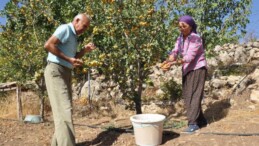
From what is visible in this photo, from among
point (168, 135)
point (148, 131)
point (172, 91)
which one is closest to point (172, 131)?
point (168, 135)

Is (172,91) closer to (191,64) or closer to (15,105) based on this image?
(191,64)

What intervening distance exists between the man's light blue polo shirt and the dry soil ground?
135cm

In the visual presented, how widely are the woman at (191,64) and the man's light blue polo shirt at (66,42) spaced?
1.21 m

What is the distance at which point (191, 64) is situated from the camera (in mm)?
4684

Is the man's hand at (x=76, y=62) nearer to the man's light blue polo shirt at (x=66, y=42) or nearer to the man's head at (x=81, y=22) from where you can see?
the man's light blue polo shirt at (x=66, y=42)

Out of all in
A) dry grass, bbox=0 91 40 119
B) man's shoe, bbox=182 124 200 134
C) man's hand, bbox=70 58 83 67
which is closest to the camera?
man's hand, bbox=70 58 83 67

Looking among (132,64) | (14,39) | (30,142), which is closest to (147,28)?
(132,64)

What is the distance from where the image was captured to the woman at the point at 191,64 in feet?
14.8

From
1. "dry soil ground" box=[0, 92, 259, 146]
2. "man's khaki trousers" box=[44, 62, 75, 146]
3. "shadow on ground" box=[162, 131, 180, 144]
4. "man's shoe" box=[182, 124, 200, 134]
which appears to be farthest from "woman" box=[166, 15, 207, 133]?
"man's khaki trousers" box=[44, 62, 75, 146]

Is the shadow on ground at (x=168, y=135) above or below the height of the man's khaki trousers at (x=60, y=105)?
below

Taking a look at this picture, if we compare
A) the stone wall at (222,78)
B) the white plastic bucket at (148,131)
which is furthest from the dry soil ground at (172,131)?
the stone wall at (222,78)

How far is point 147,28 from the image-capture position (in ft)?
16.7

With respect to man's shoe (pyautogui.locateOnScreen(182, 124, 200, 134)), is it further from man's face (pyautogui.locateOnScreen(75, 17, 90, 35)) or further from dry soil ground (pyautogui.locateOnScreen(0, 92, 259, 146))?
man's face (pyautogui.locateOnScreen(75, 17, 90, 35))

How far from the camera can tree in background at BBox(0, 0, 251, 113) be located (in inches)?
197
